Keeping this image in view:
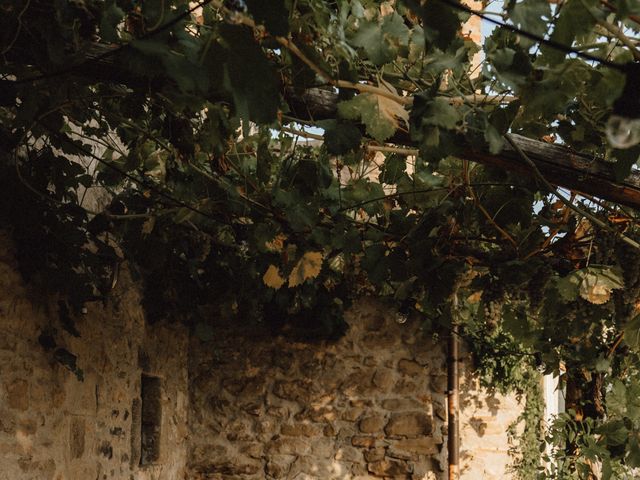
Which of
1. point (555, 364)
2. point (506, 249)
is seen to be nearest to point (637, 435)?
point (555, 364)

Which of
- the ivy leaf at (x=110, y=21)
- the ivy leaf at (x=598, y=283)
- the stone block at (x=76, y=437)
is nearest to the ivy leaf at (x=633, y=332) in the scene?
the ivy leaf at (x=598, y=283)

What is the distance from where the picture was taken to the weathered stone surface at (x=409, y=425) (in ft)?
16.8

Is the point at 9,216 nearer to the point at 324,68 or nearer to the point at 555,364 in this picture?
the point at 324,68

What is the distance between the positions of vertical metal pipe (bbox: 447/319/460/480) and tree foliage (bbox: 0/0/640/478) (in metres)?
0.98

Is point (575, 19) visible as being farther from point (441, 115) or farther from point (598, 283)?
point (598, 283)

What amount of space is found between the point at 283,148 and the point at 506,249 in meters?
0.96

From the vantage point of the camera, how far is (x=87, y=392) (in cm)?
382

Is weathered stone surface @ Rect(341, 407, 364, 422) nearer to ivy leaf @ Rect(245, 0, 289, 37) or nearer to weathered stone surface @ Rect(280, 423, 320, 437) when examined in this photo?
weathered stone surface @ Rect(280, 423, 320, 437)

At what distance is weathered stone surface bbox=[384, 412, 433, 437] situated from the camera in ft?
16.8

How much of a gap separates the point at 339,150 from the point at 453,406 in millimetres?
3178

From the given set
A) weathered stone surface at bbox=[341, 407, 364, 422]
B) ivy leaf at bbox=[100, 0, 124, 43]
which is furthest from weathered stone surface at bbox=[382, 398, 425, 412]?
ivy leaf at bbox=[100, 0, 124, 43]

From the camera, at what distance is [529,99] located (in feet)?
7.16

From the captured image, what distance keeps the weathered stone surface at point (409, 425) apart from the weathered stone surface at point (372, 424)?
0.04m

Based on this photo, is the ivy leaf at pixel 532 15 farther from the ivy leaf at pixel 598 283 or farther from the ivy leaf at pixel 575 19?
the ivy leaf at pixel 598 283
